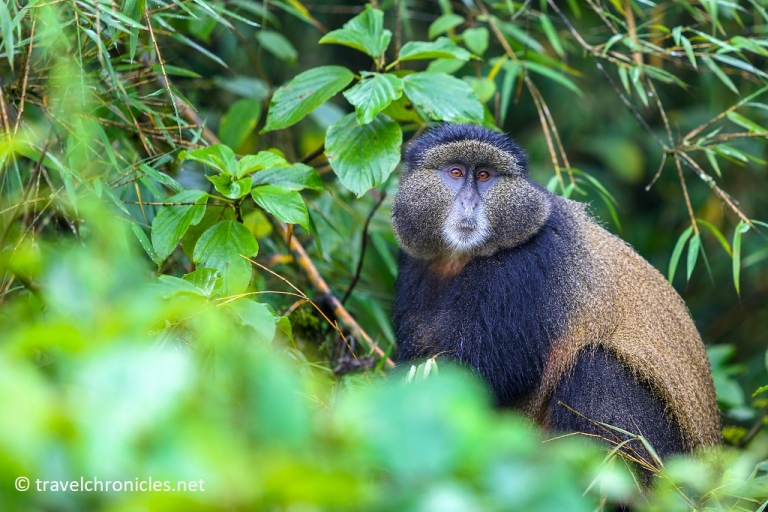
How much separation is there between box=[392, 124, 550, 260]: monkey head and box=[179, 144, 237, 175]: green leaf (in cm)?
85

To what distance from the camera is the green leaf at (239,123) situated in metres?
4.81

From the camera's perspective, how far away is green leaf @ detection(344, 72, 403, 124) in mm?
3533

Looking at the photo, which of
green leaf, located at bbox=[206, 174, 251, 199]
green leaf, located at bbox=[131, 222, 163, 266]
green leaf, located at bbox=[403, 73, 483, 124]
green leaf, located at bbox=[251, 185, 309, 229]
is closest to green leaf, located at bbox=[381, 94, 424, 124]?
green leaf, located at bbox=[403, 73, 483, 124]

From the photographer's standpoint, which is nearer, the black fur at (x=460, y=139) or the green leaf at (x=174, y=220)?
the green leaf at (x=174, y=220)

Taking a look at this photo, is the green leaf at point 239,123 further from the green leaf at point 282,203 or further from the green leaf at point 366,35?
the green leaf at point 282,203

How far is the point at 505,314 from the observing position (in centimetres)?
348

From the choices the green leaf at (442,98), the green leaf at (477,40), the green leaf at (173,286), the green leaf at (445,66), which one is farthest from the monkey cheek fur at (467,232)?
the green leaf at (477,40)

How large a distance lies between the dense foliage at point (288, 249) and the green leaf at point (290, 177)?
11mm

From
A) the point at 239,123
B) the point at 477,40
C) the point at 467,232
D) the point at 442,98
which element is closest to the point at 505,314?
the point at 467,232

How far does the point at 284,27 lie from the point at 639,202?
4389mm

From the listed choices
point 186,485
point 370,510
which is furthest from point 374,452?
Answer: point 186,485

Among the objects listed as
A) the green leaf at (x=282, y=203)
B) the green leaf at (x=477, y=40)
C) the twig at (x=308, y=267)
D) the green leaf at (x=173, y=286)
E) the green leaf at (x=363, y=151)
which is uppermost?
the green leaf at (x=477, y=40)

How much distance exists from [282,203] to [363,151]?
0.56 metres

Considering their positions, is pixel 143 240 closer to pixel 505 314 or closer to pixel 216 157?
pixel 216 157
